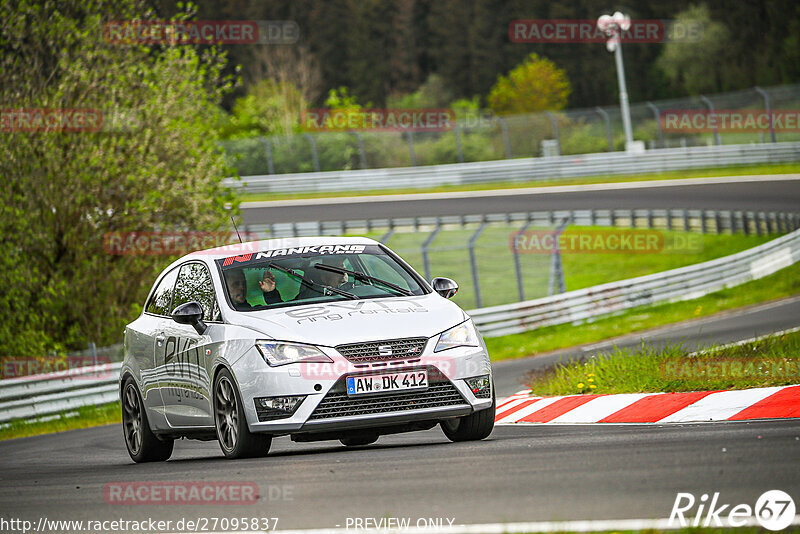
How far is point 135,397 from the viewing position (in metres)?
10.8

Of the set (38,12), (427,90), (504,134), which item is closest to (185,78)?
(38,12)

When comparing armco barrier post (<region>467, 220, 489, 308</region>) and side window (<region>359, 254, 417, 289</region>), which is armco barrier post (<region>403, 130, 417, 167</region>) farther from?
side window (<region>359, 254, 417, 289</region>)

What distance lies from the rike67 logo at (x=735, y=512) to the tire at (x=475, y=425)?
3.51m

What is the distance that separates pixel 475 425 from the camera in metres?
9.21

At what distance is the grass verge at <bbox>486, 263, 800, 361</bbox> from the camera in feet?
81.6

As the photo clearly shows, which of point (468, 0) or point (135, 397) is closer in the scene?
point (135, 397)

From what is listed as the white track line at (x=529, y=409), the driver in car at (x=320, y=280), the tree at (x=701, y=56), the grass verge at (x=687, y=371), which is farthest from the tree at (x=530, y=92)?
the driver in car at (x=320, y=280)

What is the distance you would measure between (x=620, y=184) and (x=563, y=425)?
37.0 meters

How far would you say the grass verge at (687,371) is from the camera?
10211 mm

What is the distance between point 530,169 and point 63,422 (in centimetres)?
3293

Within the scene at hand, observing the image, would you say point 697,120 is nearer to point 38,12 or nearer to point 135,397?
point 38,12

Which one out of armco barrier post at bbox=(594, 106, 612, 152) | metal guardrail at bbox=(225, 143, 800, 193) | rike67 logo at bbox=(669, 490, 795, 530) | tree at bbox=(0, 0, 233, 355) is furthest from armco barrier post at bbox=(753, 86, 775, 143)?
rike67 logo at bbox=(669, 490, 795, 530)

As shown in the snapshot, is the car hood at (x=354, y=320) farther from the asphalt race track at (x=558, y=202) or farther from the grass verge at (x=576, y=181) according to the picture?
the grass verge at (x=576, y=181)

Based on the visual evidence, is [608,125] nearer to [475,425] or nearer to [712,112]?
[712,112]
